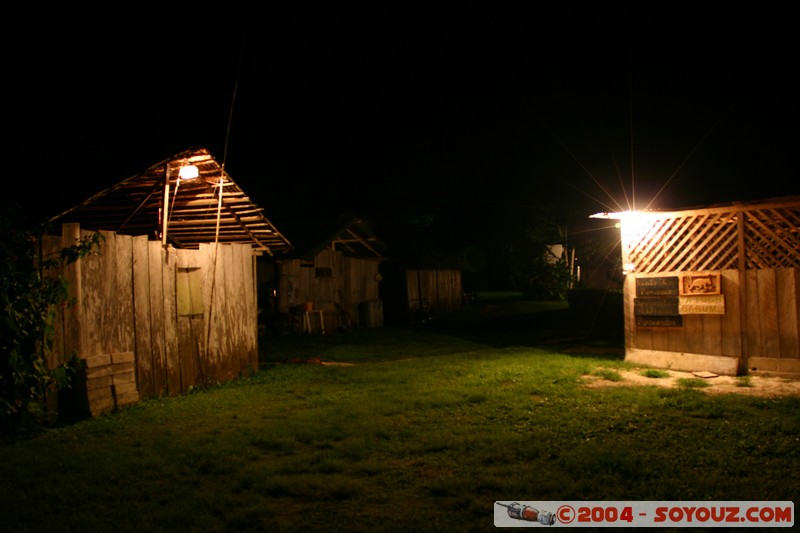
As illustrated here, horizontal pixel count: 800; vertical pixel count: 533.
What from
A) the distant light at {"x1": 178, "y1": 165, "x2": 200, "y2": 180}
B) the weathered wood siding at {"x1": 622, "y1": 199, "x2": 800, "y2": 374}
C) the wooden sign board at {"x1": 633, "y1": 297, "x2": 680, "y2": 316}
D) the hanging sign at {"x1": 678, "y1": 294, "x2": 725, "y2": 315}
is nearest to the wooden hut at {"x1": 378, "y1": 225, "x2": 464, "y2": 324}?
the wooden sign board at {"x1": 633, "y1": 297, "x2": 680, "y2": 316}

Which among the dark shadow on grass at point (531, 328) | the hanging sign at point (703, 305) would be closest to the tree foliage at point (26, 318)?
the hanging sign at point (703, 305)

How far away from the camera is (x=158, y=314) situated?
9.05 metres

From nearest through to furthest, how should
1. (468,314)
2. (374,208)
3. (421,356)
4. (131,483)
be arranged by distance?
1. (131,483)
2. (421,356)
3. (468,314)
4. (374,208)

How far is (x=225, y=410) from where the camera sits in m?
8.28

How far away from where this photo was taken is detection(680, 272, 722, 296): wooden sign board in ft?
34.2

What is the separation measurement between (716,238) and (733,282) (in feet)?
3.19

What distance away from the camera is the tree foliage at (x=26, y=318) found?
6.53m

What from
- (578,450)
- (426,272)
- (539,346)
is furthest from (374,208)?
(578,450)

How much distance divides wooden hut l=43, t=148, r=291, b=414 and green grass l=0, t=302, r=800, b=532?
520mm

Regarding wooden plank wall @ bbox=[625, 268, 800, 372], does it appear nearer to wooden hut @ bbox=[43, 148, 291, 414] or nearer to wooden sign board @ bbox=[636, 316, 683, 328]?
wooden sign board @ bbox=[636, 316, 683, 328]

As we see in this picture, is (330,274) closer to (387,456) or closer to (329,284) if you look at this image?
(329,284)

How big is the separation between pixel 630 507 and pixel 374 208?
1563 inches

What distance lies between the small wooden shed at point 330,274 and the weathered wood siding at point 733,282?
1175cm

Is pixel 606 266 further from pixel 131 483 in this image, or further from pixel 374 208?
pixel 131 483
